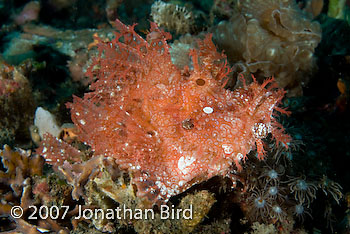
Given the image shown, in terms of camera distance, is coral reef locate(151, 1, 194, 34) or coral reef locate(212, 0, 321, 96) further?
coral reef locate(151, 1, 194, 34)

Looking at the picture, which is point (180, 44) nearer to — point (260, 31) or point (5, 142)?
point (260, 31)

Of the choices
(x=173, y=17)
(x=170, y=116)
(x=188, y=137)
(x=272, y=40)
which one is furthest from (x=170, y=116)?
(x=173, y=17)

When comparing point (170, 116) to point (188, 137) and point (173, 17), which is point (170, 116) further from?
point (173, 17)

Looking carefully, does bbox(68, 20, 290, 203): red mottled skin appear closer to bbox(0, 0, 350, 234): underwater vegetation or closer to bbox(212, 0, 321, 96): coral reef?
bbox(0, 0, 350, 234): underwater vegetation

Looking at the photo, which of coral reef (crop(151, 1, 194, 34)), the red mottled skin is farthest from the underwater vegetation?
coral reef (crop(151, 1, 194, 34))

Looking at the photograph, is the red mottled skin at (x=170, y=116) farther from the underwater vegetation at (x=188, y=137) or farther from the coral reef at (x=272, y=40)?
the coral reef at (x=272, y=40)

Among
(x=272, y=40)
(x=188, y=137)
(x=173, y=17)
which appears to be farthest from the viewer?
(x=173, y=17)

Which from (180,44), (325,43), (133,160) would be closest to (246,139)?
(133,160)

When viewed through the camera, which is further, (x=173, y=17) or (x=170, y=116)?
(x=173, y=17)
